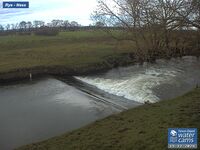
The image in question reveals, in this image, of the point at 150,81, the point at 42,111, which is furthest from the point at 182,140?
the point at 150,81

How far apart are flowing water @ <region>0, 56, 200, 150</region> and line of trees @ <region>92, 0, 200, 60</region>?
9000mm

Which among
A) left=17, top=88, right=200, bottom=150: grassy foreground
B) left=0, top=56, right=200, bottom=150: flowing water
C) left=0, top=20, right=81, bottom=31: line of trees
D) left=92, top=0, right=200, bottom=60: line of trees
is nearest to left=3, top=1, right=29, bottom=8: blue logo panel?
left=0, top=56, right=200, bottom=150: flowing water

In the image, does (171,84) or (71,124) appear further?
(171,84)

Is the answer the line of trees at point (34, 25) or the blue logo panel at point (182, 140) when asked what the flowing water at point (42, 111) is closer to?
the blue logo panel at point (182, 140)

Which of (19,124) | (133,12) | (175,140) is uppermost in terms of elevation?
(133,12)

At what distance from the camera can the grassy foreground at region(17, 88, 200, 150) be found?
1069cm

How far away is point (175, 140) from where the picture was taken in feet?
29.1

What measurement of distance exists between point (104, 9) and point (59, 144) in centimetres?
3304

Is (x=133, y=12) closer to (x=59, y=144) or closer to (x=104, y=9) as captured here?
(x=104, y=9)

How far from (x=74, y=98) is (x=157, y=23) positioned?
22.1 metres

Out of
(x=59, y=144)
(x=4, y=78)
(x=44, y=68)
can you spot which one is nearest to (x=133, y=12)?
(x=44, y=68)

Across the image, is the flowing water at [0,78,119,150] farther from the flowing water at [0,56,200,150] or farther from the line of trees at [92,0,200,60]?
the line of trees at [92,0,200,60]

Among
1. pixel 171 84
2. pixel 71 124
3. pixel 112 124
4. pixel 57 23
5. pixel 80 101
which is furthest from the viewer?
pixel 57 23

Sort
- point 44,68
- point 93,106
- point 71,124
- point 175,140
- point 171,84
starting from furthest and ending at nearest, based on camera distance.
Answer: point 44,68 < point 171,84 < point 93,106 < point 71,124 < point 175,140
